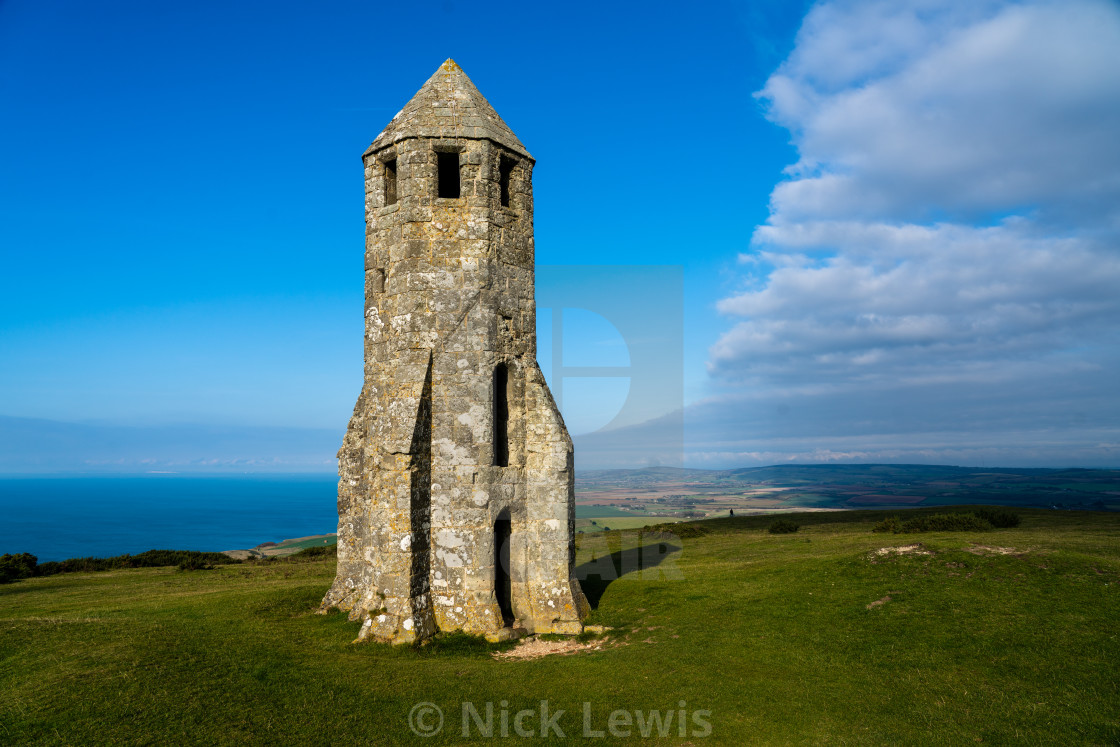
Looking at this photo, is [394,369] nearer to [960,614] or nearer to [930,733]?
[930,733]

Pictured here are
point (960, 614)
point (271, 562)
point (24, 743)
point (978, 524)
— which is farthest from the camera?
point (271, 562)

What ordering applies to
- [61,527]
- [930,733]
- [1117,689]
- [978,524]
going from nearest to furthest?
[930,733] → [1117,689] → [978,524] → [61,527]

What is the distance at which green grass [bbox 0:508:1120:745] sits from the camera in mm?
7930

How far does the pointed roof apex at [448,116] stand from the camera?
542 inches

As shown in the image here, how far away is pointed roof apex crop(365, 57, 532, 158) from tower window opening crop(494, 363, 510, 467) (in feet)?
17.8

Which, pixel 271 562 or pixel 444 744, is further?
pixel 271 562

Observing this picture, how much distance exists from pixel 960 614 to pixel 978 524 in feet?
43.4

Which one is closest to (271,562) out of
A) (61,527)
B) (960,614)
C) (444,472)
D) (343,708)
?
(444,472)

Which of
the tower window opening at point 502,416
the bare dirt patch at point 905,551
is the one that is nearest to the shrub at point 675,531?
the bare dirt patch at point 905,551

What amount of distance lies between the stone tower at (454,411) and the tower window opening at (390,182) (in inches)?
2.3

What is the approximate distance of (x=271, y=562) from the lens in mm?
27609
